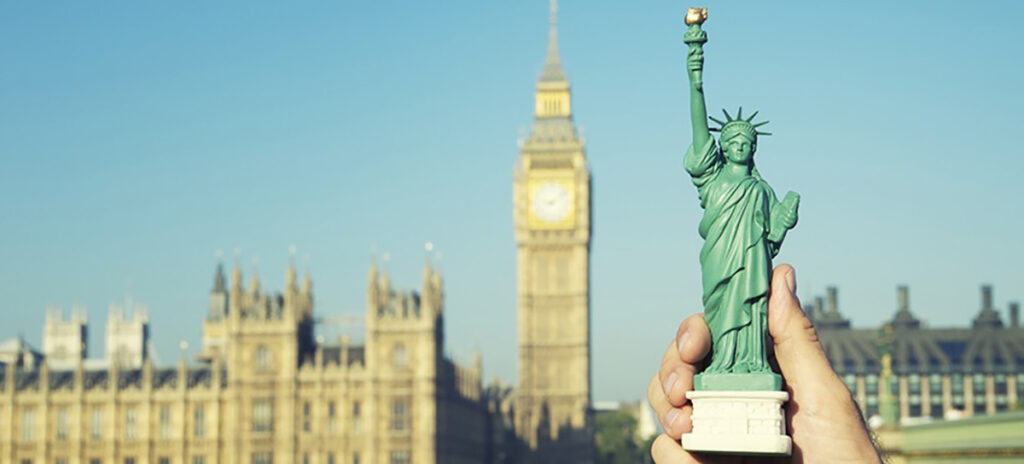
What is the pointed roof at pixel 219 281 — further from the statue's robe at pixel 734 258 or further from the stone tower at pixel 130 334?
the statue's robe at pixel 734 258

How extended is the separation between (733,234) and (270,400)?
213 feet

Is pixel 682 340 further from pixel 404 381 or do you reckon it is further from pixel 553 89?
pixel 553 89

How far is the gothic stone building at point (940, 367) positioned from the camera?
118062 mm

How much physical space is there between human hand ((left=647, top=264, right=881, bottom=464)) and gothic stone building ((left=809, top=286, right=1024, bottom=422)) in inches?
4277

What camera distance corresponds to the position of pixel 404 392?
7269 centimetres

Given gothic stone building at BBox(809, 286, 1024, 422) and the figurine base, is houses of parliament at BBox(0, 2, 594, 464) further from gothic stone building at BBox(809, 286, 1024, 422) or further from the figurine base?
the figurine base

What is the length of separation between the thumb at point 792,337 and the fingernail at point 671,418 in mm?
734

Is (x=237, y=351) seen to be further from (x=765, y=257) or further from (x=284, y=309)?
(x=765, y=257)

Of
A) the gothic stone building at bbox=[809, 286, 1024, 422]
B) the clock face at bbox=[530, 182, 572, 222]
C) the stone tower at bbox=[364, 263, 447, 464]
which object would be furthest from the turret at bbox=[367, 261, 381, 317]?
the gothic stone building at bbox=[809, 286, 1024, 422]

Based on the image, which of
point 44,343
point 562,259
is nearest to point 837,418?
point 562,259

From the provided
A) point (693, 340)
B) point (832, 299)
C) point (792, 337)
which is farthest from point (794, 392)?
point (832, 299)

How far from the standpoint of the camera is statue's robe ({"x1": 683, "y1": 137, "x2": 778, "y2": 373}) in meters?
10.2

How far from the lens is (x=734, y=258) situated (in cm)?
1034

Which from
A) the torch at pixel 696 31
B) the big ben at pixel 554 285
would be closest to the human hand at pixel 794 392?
the torch at pixel 696 31
